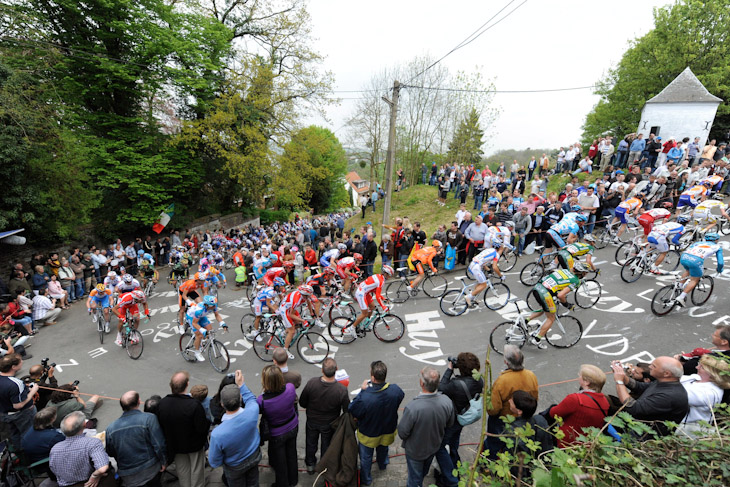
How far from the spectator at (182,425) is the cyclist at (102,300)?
7543mm

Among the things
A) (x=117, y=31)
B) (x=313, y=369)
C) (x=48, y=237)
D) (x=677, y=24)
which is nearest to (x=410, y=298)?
(x=313, y=369)

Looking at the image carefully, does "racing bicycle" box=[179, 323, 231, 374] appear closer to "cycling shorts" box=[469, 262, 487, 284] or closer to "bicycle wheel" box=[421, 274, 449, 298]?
"bicycle wheel" box=[421, 274, 449, 298]

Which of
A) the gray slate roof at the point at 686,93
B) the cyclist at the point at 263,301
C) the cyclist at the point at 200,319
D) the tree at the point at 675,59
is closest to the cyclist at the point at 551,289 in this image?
the cyclist at the point at 263,301

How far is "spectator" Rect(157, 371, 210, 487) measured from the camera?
13.6ft

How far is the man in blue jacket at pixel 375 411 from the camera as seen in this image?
13.5 ft

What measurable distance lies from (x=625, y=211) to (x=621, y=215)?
12.1 inches

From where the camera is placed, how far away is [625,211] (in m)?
11.5

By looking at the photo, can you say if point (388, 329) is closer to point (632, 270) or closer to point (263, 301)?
point (263, 301)

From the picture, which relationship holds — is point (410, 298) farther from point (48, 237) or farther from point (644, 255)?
point (48, 237)

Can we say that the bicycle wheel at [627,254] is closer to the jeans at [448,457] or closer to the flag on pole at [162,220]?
the jeans at [448,457]

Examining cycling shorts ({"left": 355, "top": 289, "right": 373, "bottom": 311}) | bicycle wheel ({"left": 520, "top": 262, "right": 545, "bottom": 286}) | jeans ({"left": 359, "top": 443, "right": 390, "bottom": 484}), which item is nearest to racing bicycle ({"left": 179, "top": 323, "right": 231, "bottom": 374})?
cycling shorts ({"left": 355, "top": 289, "right": 373, "bottom": 311})

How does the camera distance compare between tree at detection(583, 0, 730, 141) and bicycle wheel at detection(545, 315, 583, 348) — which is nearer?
bicycle wheel at detection(545, 315, 583, 348)

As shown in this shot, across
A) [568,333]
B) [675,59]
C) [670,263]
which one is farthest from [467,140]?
[568,333]

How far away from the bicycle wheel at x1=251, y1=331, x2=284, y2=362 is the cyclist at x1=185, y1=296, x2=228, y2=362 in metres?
Result: 1.09
